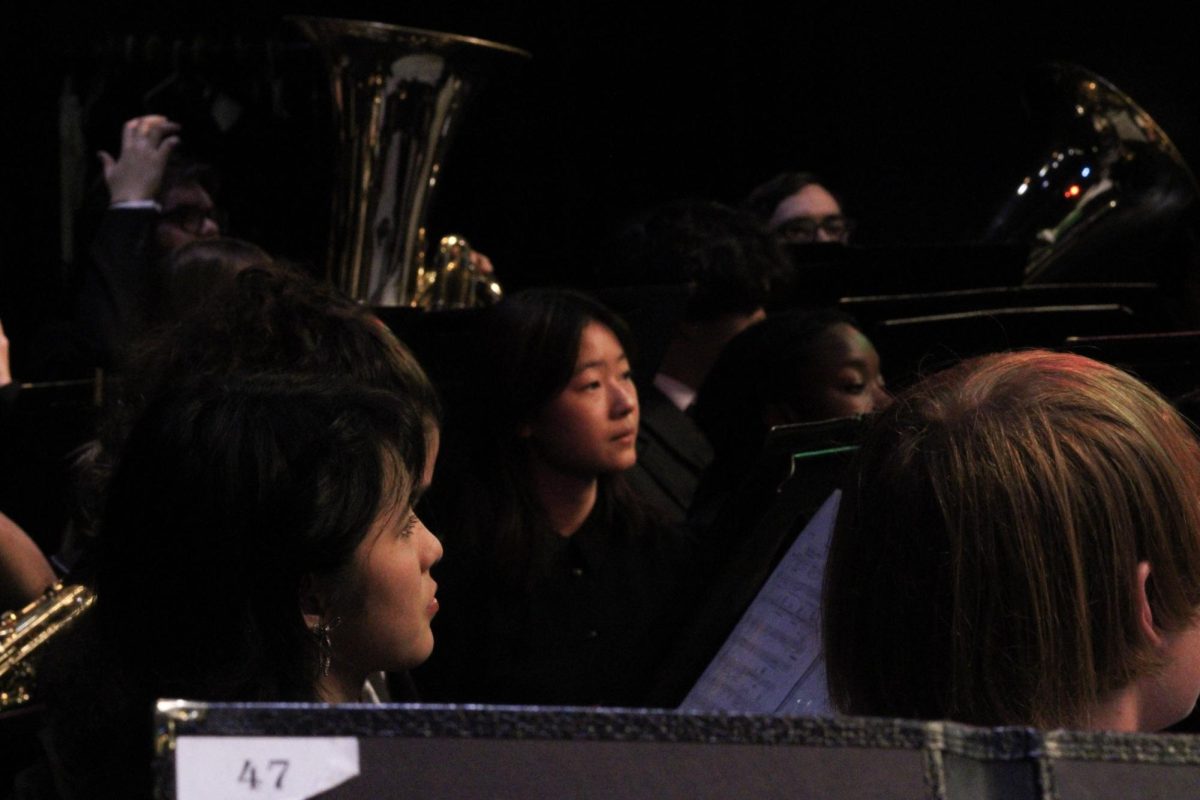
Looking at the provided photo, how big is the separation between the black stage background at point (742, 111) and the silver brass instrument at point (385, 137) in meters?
1.42

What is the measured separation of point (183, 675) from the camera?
1511 mm

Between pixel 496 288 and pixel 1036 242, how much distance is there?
147 cm

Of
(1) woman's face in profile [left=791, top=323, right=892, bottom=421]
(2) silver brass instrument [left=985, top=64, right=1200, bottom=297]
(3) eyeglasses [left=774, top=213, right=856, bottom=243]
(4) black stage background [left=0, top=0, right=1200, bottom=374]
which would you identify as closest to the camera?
(1) woman's face in profile [left=791, top=323, right=892, bottom=421]

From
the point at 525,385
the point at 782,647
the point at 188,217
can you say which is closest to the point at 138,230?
the point at 188,217

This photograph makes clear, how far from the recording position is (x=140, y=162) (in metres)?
3.52

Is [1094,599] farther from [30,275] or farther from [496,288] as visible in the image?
[30,275]

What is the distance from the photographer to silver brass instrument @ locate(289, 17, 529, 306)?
11.5 ft

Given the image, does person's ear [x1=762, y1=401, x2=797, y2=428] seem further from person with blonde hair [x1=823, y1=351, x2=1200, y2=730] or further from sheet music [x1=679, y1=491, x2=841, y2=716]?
person with blonde hair [x1=823, y1=351, x2=1200, y2=730]

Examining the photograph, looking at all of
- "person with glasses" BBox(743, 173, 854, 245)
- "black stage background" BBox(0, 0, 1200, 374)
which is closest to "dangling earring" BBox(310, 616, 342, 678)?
"person with glasses" BBox(743, 173, 854, 245)

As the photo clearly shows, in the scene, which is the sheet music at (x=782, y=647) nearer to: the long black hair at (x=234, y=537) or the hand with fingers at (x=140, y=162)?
the long black hair at (x=234, y=537)

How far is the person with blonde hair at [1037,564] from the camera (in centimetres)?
106

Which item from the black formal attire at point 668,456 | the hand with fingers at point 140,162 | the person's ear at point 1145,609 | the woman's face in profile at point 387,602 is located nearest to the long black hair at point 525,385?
the black formal attire at point 668,456

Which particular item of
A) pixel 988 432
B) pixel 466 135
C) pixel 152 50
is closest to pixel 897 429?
pixel 988 432

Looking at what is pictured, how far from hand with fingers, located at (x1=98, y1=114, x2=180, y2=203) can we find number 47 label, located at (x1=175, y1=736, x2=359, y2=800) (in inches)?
118
